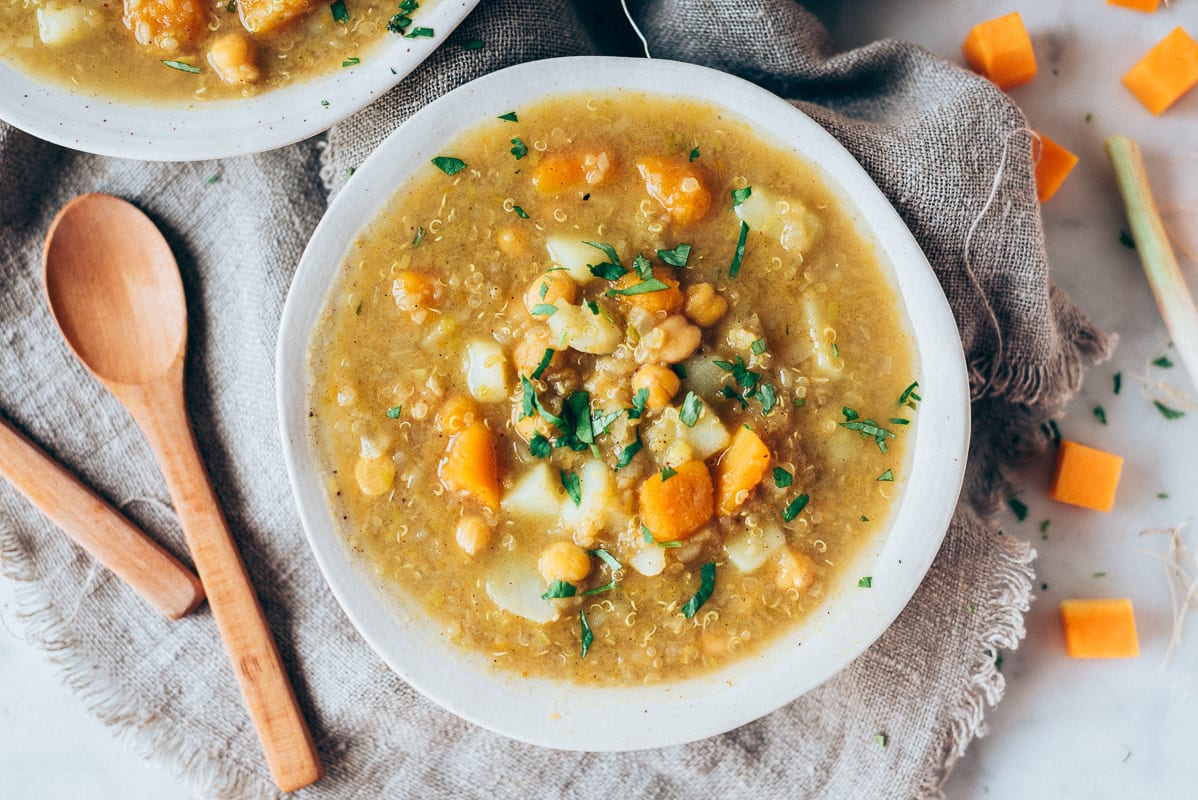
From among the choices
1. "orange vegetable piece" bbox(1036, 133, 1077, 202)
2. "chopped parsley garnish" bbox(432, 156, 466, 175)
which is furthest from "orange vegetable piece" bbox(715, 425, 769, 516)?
"orange vegetable piece" bbox(1036, 133, 1077, 202)

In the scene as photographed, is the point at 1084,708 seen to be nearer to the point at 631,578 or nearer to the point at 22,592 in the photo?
the point at 631,578

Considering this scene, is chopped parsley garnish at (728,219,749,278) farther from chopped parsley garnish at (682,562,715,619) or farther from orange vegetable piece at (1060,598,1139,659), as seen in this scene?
orange vegetable piece at (1060,598,1139,659)

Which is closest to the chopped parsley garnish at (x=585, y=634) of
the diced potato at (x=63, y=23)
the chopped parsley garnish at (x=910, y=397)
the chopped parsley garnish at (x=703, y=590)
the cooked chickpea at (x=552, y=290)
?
the chopped parsley garnish at (x=703, y=590)

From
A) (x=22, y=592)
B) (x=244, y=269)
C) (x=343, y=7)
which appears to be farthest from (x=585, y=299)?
(x=22, y=592)

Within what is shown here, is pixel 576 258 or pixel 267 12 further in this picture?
pixel 267 12

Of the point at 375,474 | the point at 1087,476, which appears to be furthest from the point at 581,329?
the point at 1087,476

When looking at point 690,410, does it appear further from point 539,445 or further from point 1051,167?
point 1051,167

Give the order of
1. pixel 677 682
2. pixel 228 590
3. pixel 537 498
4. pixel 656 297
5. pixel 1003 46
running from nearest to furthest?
pixel 656 297
pixel 537 498
pixel 677 682
pixel 228 590
pixel 1003 46
